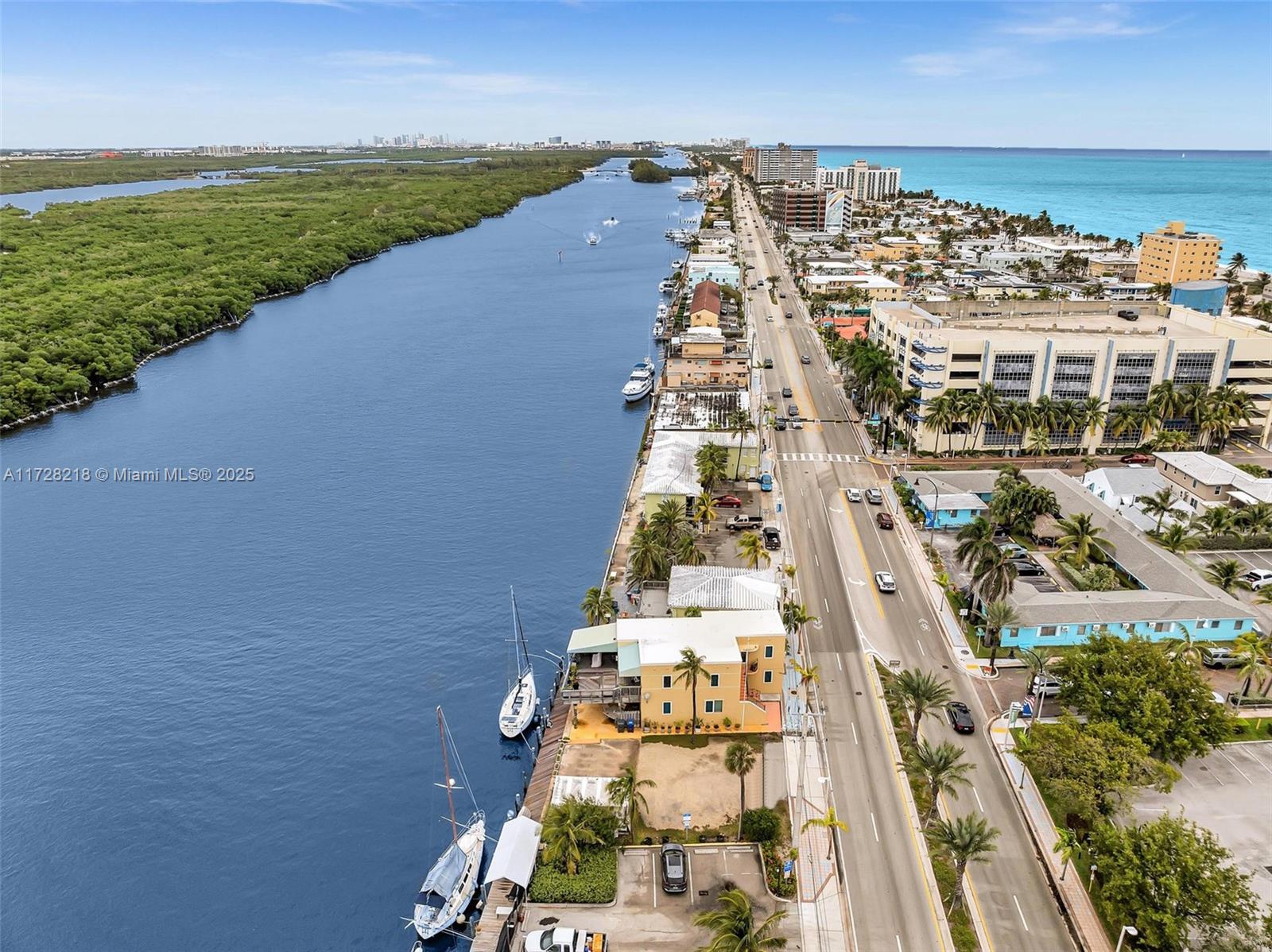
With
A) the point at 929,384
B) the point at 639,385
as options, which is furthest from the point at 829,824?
the point at 639,385

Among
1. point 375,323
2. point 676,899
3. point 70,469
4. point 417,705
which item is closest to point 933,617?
point 676,899

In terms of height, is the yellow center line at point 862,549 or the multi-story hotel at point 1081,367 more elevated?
the multi-story hotel at point 1081,367

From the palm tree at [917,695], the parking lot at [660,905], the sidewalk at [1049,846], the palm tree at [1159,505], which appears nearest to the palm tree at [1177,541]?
the palm tree at [1159,505]

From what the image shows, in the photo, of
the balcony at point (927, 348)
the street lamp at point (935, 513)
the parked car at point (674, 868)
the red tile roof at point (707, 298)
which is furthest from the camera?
the red tile roof at point (707, 298)

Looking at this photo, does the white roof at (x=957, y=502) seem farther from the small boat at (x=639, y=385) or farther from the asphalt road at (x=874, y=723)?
the small boat at (x=639, y=385)

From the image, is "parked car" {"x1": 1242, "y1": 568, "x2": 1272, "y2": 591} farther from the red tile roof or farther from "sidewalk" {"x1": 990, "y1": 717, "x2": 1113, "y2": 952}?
the red tile roof

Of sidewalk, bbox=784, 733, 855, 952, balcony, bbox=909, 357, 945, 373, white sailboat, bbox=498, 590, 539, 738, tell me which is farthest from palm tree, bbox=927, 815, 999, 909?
balcony, bbox=909, 357, 945, 373

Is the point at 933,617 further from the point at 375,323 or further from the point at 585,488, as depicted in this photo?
the point at 375,323
